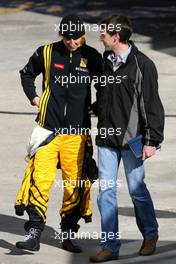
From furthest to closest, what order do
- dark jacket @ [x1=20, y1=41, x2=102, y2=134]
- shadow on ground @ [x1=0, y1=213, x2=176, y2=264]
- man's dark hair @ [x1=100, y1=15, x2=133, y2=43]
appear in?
dark jacket @ [x1=20, y1=41, x2=102, y2=134], shadow on ground @ [x1=0, y1=213, x2=176, y2=264], man's dark hair @ [x1=100, y1=15, x2=133, y2=43]

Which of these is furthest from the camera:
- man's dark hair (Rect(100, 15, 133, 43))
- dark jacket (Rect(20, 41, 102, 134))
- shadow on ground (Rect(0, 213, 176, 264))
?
dark jacket (Rect(20, 41, 102, 134))

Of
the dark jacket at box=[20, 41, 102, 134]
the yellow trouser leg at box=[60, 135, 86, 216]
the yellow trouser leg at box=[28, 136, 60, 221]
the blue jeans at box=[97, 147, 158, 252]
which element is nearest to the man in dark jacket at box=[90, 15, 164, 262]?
the blue jeans at box=[97, 147, 158, 252]

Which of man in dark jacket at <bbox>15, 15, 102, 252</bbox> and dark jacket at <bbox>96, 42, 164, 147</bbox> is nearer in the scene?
dark jacket at <bbox>96, 42, 164, 147</bbox>

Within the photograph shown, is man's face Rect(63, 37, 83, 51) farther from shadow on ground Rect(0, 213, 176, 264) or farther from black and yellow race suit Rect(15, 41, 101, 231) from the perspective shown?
shadow on ground Rect(0, 213, 176, 264)

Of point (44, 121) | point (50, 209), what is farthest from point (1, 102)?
point (44, 121)

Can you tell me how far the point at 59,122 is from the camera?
29.4 feet

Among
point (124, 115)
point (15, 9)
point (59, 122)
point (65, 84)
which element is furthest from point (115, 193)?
point (15, 9)

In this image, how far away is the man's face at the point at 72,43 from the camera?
880 centimetres

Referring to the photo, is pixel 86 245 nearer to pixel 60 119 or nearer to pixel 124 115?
pixel 60 119

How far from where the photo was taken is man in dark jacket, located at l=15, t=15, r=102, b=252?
350 inches

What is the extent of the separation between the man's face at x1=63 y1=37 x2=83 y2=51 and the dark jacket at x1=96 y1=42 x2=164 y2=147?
353 millimetres

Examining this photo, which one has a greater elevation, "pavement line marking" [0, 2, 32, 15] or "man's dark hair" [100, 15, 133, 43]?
"man's dark hair" [100, 15, 133, 43]

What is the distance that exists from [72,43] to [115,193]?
1.24 meters

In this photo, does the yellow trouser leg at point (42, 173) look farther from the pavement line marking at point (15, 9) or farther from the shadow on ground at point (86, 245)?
the pavement line marking at point (15, 9)
